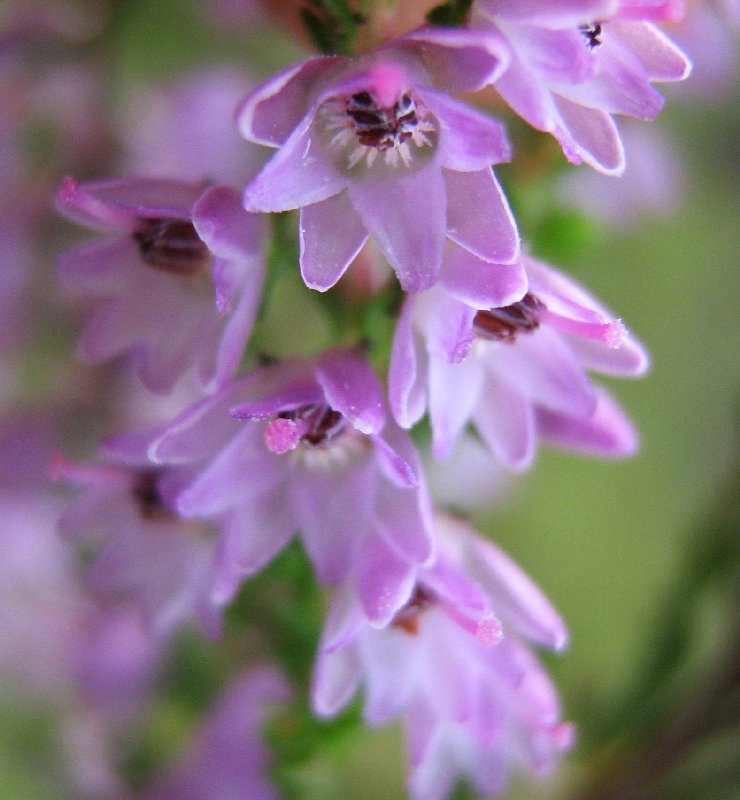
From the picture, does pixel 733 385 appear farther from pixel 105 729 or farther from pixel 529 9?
pixel 529 9

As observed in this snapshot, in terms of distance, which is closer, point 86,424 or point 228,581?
point 228,581

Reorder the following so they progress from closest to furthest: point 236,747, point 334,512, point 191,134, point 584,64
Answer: point 584,64 → point 334,512 → point 236,747 → point 191,134

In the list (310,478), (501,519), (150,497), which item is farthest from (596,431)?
(501,519)

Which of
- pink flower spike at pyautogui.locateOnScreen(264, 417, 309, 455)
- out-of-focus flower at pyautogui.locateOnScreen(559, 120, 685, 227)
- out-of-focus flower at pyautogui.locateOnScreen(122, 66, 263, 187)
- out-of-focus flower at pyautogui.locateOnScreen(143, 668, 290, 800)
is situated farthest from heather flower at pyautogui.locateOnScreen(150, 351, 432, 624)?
out-of-focus flower at pyautogui.locateOnScreen(559, 120, 685, 227)

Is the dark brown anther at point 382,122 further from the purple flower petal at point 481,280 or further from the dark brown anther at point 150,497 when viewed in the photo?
the dark brown anther at point 150,497

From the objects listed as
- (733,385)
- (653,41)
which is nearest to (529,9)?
(653,41)

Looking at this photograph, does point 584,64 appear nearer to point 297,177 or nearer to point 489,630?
point 297,177

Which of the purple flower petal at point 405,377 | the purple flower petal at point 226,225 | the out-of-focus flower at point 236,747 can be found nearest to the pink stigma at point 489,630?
the purple flower petal at point 405,377

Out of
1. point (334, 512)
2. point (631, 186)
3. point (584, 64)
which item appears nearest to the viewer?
point (584, 64)
